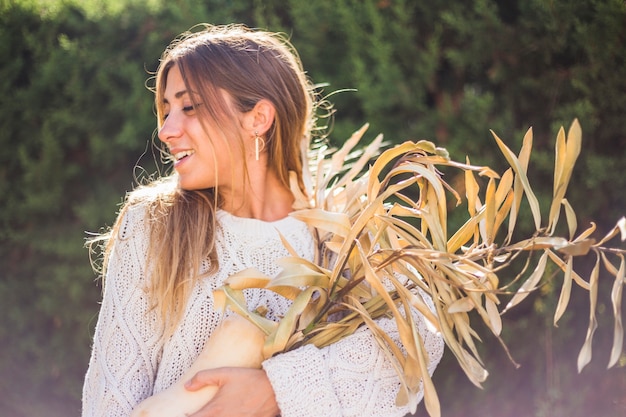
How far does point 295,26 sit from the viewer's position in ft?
11.0

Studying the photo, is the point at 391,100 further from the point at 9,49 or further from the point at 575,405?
the point at 9,49

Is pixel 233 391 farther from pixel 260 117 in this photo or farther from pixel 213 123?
pixel 260 117

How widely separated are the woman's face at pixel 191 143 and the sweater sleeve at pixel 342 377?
1.76ft

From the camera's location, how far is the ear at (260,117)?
7.31 feet

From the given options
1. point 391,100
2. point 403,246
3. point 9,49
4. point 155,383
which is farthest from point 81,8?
point 403,246

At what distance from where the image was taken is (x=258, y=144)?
227 cm

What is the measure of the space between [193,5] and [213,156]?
1.53 metres

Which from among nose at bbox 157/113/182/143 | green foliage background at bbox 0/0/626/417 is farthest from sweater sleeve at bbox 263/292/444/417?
green foliage background at bbox 0/0/626/417

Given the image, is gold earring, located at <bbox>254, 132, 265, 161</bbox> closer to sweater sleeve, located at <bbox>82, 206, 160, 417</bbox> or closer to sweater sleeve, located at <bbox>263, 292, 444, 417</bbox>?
sweater sleeve, located at <bbox>82, 206, 160, 417</bbox>

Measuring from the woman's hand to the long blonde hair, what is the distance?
266 millimetres

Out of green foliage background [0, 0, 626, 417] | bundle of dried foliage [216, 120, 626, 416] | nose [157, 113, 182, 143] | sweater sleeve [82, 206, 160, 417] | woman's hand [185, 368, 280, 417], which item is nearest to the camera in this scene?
bundle of dried foliage [216, 120, 626, 416]

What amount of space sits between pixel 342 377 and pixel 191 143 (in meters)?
0.71

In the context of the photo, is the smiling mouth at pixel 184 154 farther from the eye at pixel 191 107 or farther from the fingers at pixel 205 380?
the fingers at pixel 205 380

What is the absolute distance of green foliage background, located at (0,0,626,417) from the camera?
2943 mm
